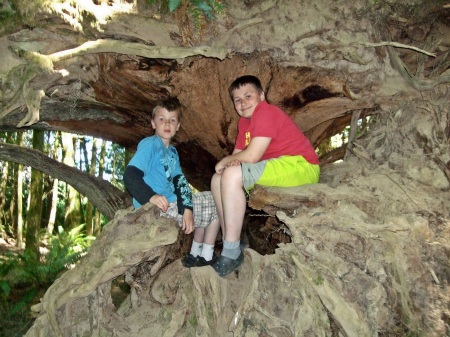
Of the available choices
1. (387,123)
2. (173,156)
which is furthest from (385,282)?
(173,156)

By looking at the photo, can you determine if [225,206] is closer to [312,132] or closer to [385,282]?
[385,282]

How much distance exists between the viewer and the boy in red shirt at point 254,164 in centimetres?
298

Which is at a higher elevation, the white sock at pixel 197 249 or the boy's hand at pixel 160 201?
the boy's hand at pixel 160 201

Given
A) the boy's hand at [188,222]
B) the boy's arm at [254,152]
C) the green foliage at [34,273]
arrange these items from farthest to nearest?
the green foliage at [34,273] → the boy's hand at [188,222] → the boy's arm at [254,152]

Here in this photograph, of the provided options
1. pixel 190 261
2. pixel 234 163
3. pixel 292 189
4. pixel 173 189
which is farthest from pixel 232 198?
pixel 190 261

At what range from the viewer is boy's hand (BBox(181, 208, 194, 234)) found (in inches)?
132

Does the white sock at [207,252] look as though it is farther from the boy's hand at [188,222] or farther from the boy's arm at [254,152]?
the boy's arm at [254,152]

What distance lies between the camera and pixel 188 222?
11.0 ft

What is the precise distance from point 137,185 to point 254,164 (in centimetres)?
94

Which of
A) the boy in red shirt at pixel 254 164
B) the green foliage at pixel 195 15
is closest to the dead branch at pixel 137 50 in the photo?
the green foliage at pixel 195 15

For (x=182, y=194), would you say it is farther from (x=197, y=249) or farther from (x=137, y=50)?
(x=137, y=50)

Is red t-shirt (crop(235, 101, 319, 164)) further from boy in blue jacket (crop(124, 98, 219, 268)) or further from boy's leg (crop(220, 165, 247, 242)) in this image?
boy in blue jacket (crop(124, 98, 219, 268))

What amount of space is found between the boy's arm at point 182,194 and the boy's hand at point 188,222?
5 centimetres

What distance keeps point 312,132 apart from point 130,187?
2.44 metres
